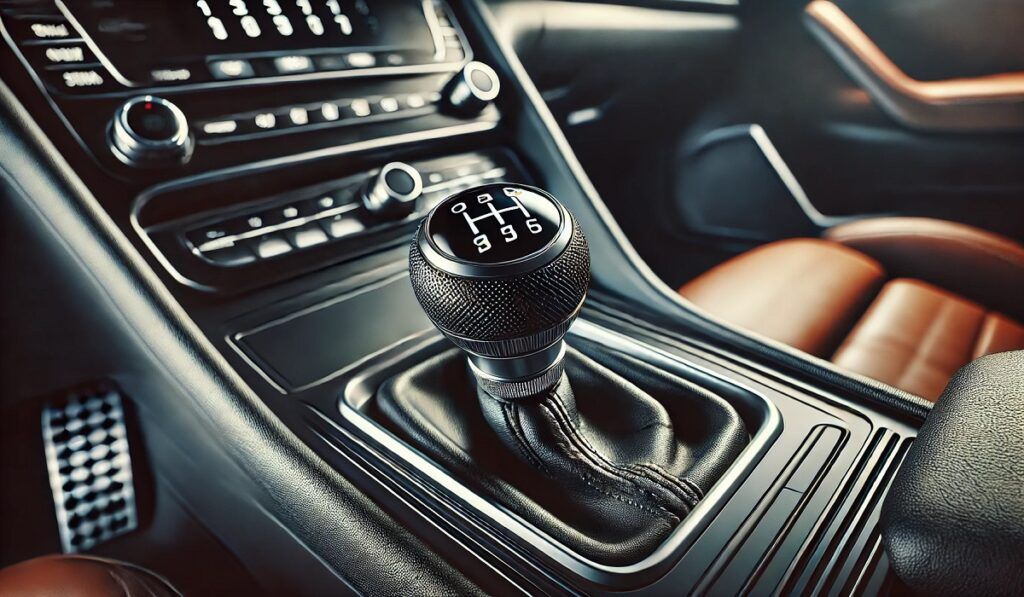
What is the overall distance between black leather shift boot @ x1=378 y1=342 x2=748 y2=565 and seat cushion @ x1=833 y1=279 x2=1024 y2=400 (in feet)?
1.16

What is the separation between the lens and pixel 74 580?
20.3 inches

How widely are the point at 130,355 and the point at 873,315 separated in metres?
0.93

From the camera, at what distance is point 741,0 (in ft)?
4.91

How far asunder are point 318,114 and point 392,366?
0.28 m

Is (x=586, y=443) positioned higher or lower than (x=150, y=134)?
lower

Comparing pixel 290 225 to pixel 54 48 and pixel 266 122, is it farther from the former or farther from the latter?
pixel 54 48

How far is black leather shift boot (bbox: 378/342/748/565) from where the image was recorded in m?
0.49

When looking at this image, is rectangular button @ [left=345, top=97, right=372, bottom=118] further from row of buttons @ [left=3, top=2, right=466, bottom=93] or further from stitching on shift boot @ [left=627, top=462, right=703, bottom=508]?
stitching on shift boot @ [left=627, top=462, right=703, bottom=508]

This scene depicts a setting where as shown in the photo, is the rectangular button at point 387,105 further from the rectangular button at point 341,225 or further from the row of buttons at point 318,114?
the rectangular button at point 341,225

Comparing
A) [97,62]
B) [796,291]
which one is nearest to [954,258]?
[796,291]

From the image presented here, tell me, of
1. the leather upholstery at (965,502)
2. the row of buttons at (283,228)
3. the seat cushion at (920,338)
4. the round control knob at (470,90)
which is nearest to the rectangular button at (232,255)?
the row of buttons at (283,228)

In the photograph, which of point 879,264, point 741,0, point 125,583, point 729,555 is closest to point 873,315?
point 879,264

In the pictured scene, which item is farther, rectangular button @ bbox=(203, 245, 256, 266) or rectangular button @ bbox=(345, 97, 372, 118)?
rectangular button @ bbox=(345, 97, 372, 118)

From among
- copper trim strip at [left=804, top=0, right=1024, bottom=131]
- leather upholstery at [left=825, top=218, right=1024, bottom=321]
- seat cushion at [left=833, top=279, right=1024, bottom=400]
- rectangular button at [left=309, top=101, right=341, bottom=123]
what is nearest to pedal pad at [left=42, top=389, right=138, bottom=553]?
rectangular button at [left=309, top=101, right=341, bottom=123]
